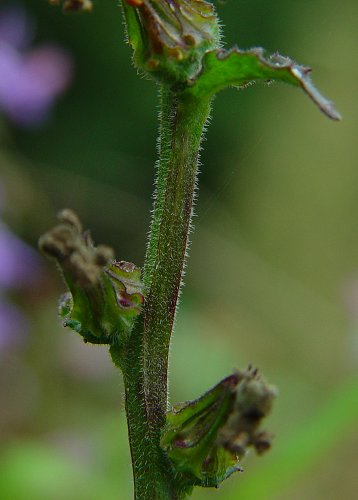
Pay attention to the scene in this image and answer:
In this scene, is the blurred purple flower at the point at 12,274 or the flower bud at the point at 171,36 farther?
the blurred purple flower at the point at 12,274

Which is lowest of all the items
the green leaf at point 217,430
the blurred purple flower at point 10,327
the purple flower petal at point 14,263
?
the green leaf at point 217,430

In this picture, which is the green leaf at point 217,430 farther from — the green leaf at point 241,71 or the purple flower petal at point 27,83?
the purple flower petal at point 27,83

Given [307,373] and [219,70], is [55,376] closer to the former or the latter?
[307,373]

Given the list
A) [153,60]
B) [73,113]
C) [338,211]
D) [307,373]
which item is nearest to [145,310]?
[153,60]

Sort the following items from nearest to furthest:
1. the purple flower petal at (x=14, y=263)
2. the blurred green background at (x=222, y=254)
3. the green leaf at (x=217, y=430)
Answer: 1. the green leaf at (x=217, y=430)
2. the blurred green background at (x=222, y=254)
3. the purple flower petal at (x=14, y=263)

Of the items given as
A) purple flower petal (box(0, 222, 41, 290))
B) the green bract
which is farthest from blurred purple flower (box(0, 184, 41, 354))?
the green bract

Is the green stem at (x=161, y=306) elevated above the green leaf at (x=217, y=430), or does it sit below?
above

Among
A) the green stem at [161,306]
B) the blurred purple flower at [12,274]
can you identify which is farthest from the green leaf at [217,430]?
the blurred purple flower at [12,274]
